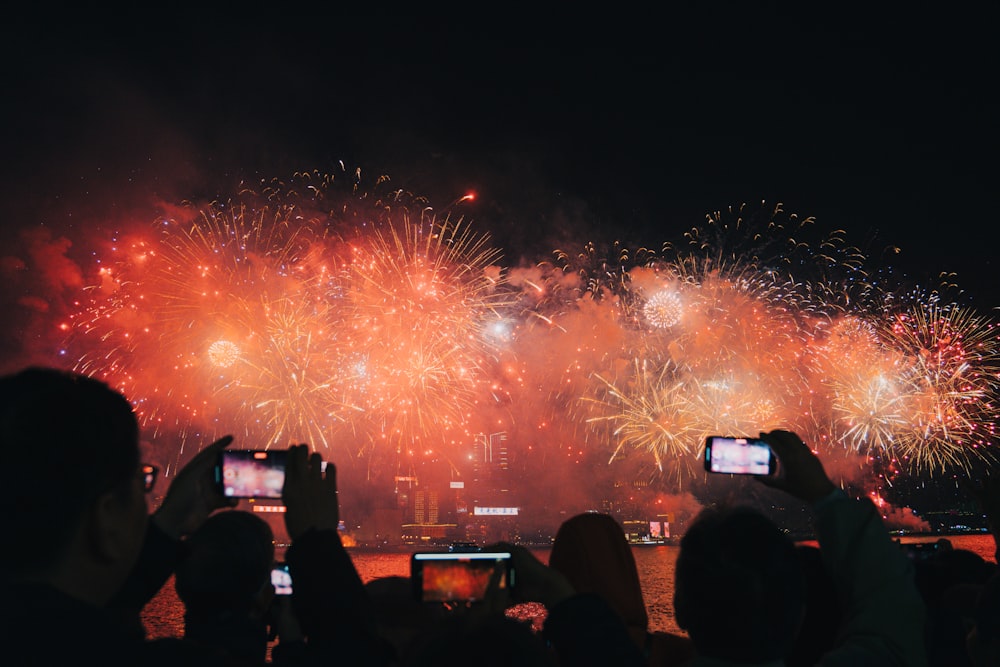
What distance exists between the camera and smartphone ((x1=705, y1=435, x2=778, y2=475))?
16.2ft

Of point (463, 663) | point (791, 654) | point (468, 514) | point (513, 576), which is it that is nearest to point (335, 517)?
point (513, 576)

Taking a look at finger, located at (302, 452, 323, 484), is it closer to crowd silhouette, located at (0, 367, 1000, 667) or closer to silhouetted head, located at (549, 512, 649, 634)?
crowd silhouette, located at (0, 367, 1000, 667)

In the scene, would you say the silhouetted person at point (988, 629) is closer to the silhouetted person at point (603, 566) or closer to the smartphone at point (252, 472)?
the silhouetted person at point (603, 566)

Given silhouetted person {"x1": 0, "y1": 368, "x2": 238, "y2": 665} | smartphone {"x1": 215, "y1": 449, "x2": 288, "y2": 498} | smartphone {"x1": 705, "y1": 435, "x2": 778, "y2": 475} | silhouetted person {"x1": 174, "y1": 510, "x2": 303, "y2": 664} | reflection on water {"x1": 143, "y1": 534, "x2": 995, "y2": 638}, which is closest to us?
silhouetted person {"x1": 0, "y1": 368, "x2": 238, "y2": 665}

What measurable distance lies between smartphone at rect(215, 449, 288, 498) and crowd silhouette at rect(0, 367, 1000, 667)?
24 centimetres

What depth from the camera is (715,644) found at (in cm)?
236

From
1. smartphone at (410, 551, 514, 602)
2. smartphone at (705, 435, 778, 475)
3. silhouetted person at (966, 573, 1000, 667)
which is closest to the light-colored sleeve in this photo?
silhouetted person at (966, 573, 1000, 667)

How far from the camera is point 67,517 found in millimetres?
1778

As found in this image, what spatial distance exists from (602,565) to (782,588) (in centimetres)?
156

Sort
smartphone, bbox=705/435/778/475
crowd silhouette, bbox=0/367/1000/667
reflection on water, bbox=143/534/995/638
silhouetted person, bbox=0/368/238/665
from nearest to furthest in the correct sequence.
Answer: silhouetted person, bbox=0/368/238/665 < crowd silhouette, bbox=0/367/1000/667 < smartphone, bbox=705/435/778/475 < reflection on water, bbox=143/534/995/638

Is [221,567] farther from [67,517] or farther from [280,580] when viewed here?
[280,580]

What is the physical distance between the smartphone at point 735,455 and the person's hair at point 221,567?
312 cm

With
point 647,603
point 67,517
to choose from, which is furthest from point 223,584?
point 647,603

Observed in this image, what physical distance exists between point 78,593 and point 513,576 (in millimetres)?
1586
